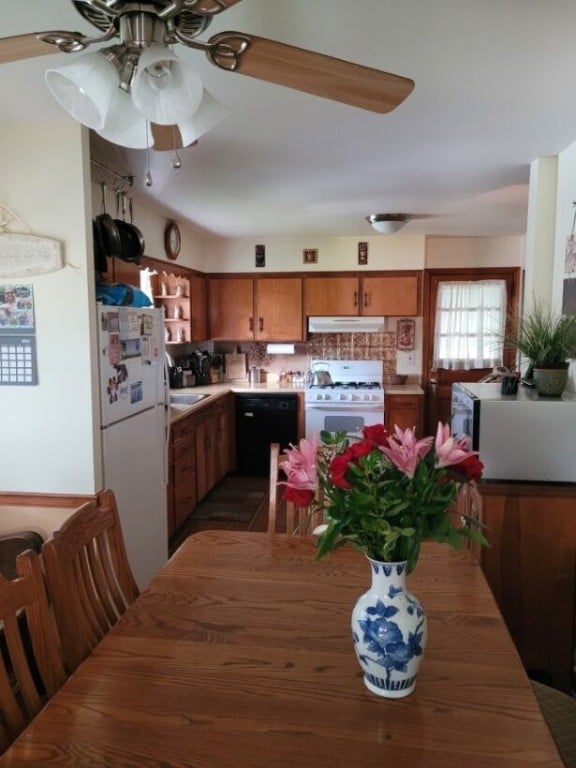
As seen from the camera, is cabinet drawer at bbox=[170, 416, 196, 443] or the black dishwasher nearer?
→ cabinet drawer at bbox=[170, 416, 196, 443]

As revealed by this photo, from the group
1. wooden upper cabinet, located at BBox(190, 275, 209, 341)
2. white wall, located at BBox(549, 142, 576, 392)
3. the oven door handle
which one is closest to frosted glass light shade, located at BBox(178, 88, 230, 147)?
white wall, located at BBox(549, 142, 576, 392)

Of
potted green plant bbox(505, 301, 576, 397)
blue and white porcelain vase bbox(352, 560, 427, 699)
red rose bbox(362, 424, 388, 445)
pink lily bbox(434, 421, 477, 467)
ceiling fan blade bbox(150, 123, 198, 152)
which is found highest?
ceiling fan blade bbox(150, 123, 198, 152)

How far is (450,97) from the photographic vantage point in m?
1.98

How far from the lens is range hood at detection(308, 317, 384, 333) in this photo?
519cm

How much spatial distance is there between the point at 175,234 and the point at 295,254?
52.6 inches

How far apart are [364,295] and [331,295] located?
12.5 inches

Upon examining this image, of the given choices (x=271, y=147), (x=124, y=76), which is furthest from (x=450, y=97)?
(x=124, y=76)

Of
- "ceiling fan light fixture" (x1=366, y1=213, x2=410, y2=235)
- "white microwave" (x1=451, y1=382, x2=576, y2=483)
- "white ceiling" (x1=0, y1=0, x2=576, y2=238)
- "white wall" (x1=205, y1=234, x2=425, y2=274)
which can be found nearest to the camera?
"white ceiling" (x1=0, y1=0, x2=576, y2=238)

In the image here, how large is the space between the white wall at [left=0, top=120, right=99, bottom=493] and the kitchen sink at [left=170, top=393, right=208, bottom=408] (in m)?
1.76

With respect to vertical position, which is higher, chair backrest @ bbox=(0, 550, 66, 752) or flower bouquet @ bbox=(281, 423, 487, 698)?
flower bouquet @ bbox=(281, 423, 487, 698)

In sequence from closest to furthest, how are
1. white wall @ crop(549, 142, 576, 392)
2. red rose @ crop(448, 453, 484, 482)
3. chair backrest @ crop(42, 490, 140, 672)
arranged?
red rose @ crop(448, 453, 484, 482), chair backrest @ crop(42, 490, 140, 672), white wall @ crop(549, 142, 576, 392)

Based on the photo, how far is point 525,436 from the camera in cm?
215

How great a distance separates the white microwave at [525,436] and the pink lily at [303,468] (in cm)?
127

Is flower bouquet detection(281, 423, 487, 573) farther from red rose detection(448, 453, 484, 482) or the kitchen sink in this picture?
the kitchen sink
